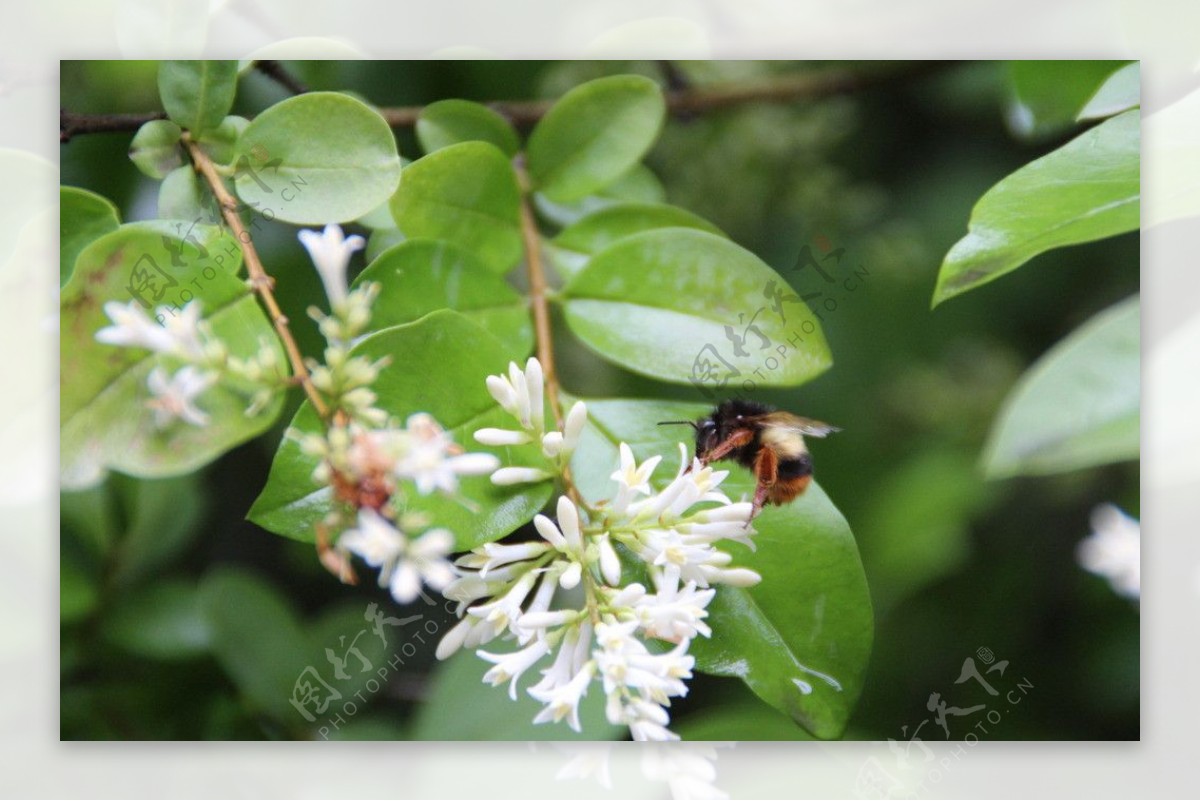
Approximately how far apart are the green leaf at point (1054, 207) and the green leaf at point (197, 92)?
852 millimetres

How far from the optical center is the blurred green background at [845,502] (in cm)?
138

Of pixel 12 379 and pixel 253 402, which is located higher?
pixel 253 402

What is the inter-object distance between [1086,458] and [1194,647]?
0.33 m

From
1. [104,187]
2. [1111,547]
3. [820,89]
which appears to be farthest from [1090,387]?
[104,187]

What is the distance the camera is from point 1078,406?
133cm

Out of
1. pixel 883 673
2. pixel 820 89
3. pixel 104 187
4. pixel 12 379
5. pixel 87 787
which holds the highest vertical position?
pixel 820 89

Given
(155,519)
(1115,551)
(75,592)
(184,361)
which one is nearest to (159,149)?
(184,361)

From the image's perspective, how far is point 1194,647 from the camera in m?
1.42

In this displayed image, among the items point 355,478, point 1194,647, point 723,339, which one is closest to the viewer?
point 355,478

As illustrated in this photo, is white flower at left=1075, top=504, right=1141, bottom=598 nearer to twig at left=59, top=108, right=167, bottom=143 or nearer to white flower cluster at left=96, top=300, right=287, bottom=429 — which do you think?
white flower cluster at left=96, top=300, right=287, bottom=429

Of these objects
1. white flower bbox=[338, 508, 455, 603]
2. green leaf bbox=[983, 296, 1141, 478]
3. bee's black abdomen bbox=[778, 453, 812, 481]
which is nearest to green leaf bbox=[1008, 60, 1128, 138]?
green leaf bbox=[983, 296, 1141, 478]

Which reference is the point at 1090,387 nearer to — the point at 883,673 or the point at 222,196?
the point at 883,673

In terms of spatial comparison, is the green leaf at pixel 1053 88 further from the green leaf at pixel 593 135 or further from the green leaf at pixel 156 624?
the green leaf at pixel 156 624

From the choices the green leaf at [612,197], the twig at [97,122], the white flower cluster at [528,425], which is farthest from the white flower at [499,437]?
the twig at [97,122]
